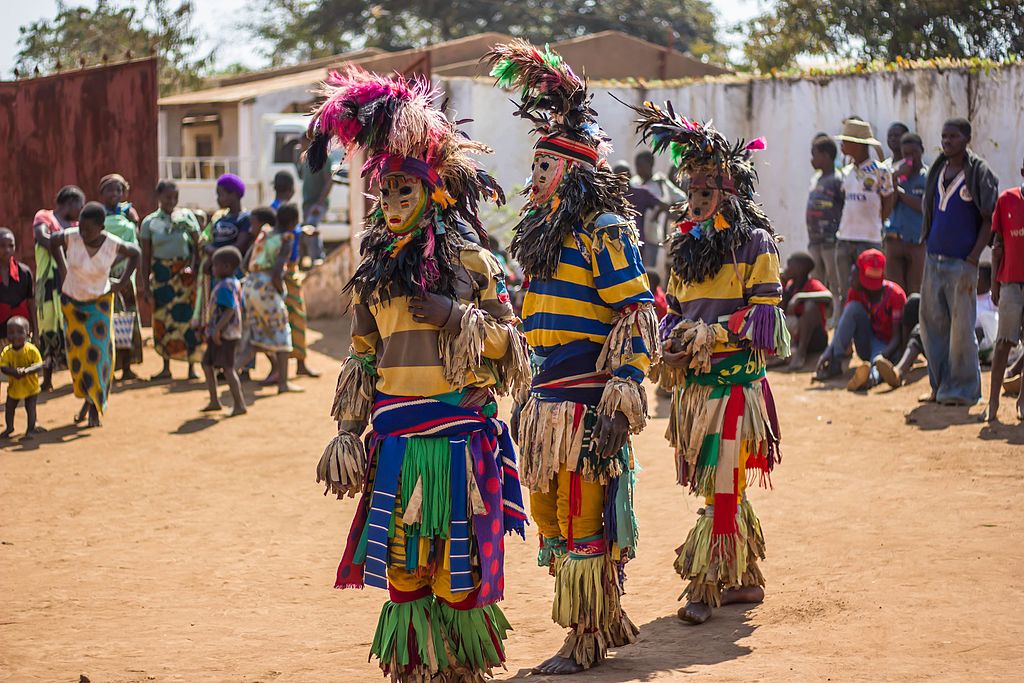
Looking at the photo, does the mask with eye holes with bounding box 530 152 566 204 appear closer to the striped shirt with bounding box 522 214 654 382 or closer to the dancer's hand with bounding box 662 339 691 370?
the striped shirt with bounding box 522 214 654 382

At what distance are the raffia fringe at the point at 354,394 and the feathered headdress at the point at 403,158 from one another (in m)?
0.31

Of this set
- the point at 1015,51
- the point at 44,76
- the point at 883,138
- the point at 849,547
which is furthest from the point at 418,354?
the point at 1015,51

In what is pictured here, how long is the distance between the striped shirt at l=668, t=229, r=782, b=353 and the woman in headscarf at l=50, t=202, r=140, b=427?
642 centimetres

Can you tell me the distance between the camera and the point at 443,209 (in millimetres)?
4949

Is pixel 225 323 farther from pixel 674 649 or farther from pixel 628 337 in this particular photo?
pixel 628 337

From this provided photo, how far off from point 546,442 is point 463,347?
0.86 metres

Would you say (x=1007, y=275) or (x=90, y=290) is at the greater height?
(x=1007, y=275)

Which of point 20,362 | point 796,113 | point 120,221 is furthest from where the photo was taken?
point 796,113

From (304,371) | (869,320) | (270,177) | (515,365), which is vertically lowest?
(304,371)

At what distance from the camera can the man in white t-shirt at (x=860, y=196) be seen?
1288 centimetres

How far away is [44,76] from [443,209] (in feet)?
40.5

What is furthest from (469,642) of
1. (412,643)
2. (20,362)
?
(20,362)

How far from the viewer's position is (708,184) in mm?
6328

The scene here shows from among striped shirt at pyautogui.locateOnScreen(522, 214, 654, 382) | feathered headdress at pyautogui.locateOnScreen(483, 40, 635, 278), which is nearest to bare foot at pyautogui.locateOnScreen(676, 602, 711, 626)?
striped shirt at pyautogui.locateOnScreen(522, 214, 654, 382)
